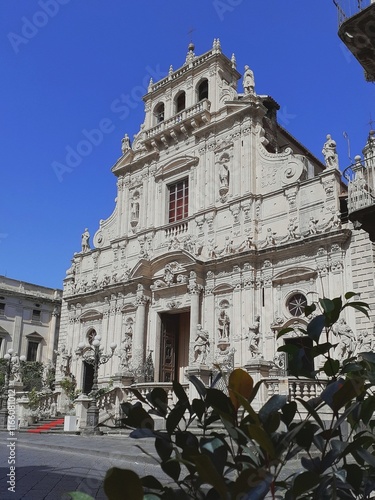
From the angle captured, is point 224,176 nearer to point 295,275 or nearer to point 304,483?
point 295,275

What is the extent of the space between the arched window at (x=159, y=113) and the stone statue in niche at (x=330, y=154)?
10.4m

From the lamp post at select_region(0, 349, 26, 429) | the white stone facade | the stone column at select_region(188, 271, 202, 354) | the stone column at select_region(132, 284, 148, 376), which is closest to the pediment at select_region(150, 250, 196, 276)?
the stone column at select_region(188, 271, 202, 354)

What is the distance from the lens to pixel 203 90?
24.0 metres

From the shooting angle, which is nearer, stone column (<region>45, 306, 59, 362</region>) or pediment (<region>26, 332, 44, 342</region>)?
pediment (<region>26, 332, 44, 342</region>)

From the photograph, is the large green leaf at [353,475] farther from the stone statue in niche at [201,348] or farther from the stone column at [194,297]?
the stone column at [194,297]

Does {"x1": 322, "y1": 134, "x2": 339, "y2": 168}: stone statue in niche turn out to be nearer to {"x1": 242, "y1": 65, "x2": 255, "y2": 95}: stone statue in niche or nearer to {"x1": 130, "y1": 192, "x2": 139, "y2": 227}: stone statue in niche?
{"x1": 242, "y1": 65, "x2": 255, "y2": 95}: stone statue in niche

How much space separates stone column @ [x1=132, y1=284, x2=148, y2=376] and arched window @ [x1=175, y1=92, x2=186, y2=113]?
951 centimetres

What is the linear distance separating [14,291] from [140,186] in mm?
17398

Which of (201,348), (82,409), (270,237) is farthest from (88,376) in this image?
(270,237)

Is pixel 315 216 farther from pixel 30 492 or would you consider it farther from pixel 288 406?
pixel 288 406

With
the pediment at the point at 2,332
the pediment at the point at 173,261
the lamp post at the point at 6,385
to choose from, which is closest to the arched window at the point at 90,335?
the lamp post at the point at 6,385

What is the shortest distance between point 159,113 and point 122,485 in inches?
1024

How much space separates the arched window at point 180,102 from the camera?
24938 mm

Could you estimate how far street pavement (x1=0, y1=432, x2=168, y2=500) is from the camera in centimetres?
604
